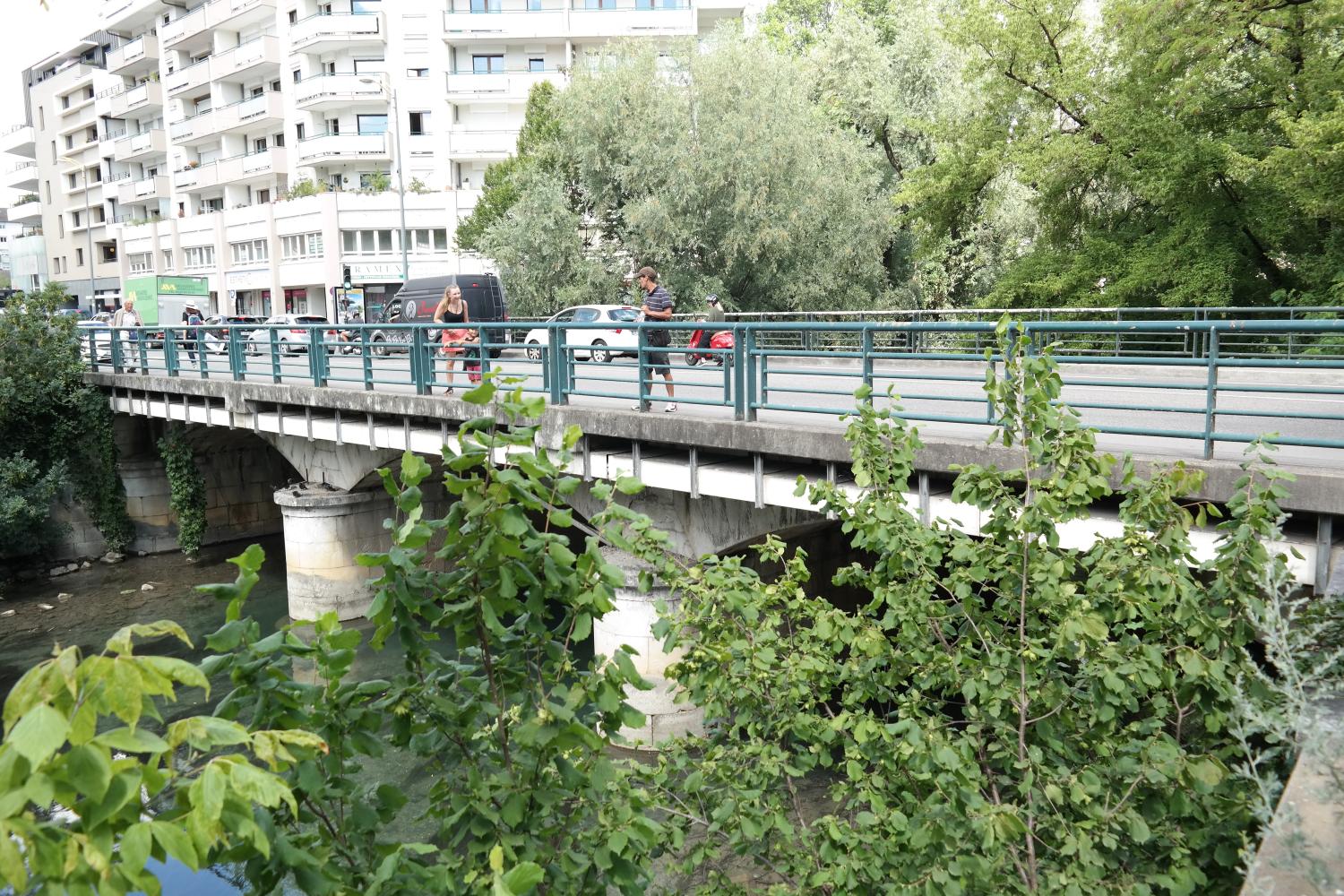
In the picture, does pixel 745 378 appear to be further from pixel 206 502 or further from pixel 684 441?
pixel 206 502

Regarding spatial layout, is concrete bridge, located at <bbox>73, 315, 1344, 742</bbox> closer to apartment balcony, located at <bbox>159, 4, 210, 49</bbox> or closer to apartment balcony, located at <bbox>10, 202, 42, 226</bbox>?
apartment balcony, located at <bbox>159, 4, 210, 49</bbox>

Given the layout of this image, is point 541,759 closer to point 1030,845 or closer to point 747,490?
point 1030,845

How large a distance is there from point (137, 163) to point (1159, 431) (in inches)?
2961

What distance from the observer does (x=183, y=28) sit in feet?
196

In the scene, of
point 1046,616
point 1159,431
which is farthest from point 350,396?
point 1046,616

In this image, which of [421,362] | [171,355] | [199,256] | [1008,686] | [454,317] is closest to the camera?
[1008,686]

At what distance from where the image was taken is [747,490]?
10008 mm

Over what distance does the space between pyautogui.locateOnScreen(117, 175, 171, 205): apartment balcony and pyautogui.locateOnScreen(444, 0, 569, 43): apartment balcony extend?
2752 centimetres

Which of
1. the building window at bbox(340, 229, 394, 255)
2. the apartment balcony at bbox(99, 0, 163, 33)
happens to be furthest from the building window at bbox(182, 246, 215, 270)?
the apartment balcony at bbox(99, 0, 163, 33)

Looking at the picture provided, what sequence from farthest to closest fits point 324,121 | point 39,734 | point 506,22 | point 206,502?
point 324,121 → point 506,22 → point 206,502 → point 39,734

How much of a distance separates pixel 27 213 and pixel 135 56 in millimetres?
33238

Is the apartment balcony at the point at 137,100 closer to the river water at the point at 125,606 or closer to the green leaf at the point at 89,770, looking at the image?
the river water at the point at 125,606

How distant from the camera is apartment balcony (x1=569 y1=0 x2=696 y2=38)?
46.8 m

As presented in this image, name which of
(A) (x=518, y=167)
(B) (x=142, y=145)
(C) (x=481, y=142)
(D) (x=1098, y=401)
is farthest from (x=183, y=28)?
(D) (x=1098, y=401)
